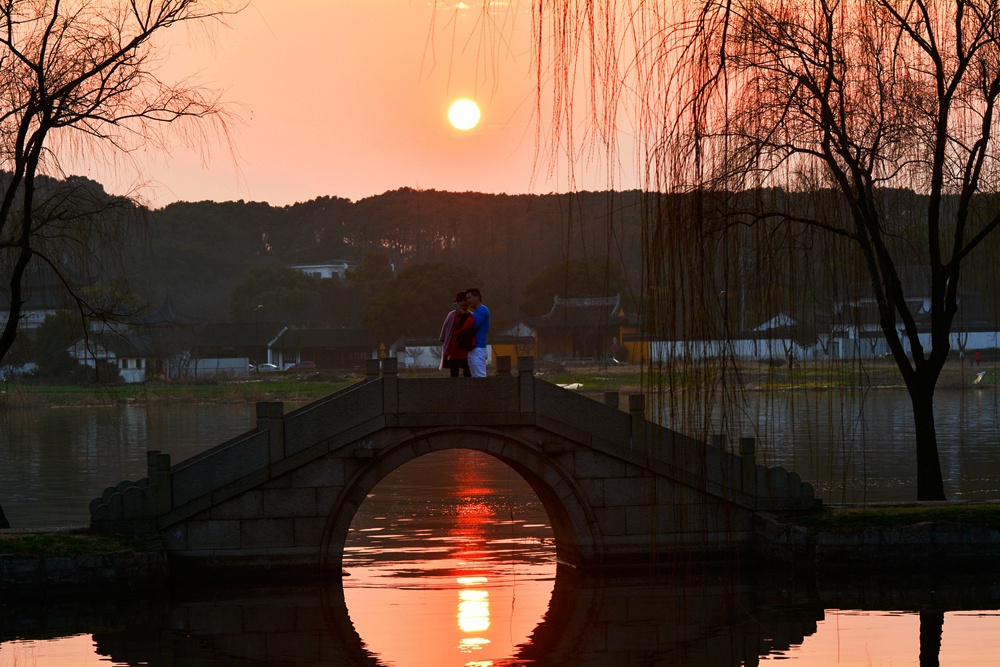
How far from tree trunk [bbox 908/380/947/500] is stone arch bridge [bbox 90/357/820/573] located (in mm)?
1802

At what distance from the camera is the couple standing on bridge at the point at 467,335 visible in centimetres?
1714

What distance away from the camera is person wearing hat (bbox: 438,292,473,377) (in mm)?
17422

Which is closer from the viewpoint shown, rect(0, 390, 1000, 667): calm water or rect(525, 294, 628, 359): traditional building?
rect(0, 390, 1000, 667): calm water

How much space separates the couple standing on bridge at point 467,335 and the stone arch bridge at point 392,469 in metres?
0.60

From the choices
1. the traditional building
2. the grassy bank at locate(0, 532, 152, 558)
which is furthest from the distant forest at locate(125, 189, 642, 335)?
the grassy bank at locate(0, 532, 152, 558)

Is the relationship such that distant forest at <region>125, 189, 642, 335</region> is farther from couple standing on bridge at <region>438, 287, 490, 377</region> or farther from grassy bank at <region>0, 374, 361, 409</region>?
couple standing on bridge at <region>438, 287, 490, 377</region>

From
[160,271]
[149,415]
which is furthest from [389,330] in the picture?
[160,271]

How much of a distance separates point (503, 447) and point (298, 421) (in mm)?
2824

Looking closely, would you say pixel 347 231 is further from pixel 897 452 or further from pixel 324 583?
pixel 324 583

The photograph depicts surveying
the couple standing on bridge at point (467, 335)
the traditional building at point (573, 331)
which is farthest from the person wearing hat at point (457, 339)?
the traditional building at point (573, 331)

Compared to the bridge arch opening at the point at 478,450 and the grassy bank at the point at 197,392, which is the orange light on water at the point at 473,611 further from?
the grassy bank at the point at 197,392

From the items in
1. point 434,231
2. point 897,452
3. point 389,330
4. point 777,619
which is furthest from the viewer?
point 434,231

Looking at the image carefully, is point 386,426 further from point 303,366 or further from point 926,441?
point 303,366

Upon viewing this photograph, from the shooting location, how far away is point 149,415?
56188mm
